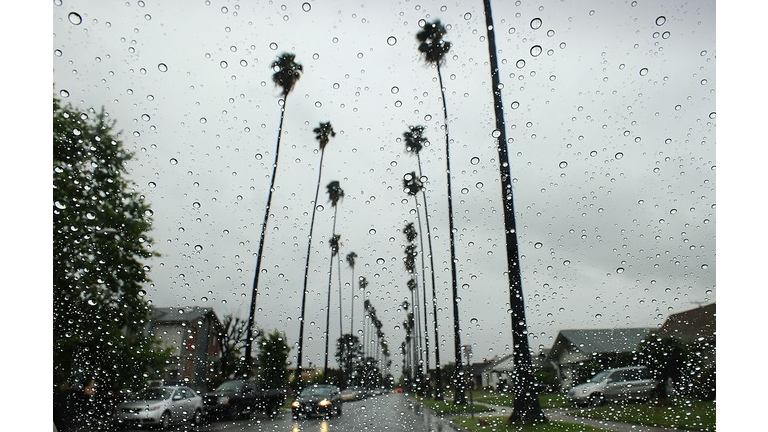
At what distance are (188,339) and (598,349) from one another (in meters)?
2.75

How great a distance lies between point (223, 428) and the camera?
191 inches

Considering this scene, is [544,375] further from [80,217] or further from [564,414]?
[80,217]

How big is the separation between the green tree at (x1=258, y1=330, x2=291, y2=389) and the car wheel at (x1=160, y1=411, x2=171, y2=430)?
737mm

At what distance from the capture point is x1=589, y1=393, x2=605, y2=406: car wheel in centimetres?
271

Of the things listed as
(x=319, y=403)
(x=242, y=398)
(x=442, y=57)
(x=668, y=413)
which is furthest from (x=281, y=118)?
(x=319, y=403)

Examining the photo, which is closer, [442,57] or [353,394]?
[442,57]

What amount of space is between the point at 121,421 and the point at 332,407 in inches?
135

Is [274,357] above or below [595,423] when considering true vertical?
above

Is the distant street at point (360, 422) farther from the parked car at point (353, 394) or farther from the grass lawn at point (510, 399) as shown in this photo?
the grass lawn at point (510, 399)

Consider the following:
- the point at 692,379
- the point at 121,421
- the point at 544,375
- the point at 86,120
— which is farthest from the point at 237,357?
the point at 692,379

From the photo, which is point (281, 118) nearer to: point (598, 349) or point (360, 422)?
point (598, 349)

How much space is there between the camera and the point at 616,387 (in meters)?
Result: 2.74

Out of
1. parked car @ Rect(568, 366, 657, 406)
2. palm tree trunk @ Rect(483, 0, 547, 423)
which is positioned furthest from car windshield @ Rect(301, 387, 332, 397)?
parked car @ Rect(568, 366, 657, 406)

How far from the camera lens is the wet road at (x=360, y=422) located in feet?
15.9
